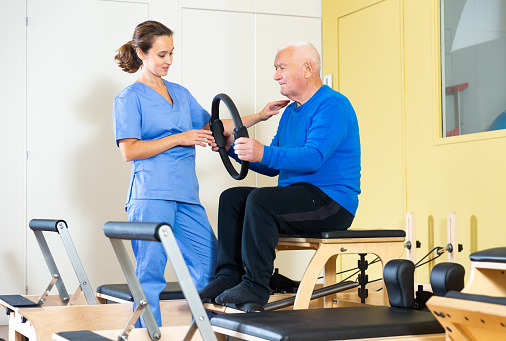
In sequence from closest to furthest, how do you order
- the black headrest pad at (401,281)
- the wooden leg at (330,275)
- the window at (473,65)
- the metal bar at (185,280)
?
the metal bar at (185,280), the black headrest pad at (401,281), the wooden leg at (330,275), the window at (473,65)

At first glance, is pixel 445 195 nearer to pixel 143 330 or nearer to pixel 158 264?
pixel 158 264

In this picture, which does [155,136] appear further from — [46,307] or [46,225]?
[46,307]

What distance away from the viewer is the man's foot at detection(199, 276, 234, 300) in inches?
98.1

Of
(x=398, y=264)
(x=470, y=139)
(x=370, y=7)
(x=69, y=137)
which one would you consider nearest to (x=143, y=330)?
(x=398, y=264)

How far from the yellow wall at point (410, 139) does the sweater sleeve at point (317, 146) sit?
1146 mm

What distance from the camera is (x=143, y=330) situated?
1.85 meters

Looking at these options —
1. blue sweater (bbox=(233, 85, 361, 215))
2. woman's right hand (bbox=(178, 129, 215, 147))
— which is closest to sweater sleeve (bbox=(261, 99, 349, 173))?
blue sweater (bbox=(233, 85, 361, 215))

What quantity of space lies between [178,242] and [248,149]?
0.64 m

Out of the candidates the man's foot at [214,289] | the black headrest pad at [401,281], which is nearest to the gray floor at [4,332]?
the man's foot at [214,289]

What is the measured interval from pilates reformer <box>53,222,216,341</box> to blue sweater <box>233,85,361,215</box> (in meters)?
0.80

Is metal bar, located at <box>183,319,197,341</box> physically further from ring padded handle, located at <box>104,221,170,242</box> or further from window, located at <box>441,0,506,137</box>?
window, located at <box>441,0,506,137</box>

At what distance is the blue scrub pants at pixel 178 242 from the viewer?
8.89ft

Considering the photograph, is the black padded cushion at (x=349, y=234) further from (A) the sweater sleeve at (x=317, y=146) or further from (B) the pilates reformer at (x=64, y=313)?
(B) the pilates reformer at (x=64, y=313)

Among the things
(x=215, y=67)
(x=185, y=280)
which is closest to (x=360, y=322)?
(x=185, y=280)
